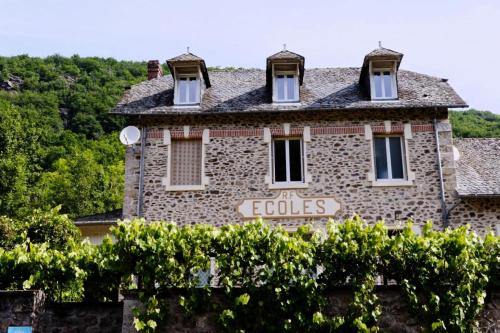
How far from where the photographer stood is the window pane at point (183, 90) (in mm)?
14234

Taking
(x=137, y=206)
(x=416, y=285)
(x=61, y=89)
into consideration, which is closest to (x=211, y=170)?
(x=137, y=206)

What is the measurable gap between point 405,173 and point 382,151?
28.5 inches

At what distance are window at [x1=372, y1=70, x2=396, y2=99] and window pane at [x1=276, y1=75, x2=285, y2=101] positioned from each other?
6.89ft

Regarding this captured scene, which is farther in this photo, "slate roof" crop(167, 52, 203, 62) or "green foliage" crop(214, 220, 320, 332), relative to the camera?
"slate roof" crop(167, 52, 203, 62)

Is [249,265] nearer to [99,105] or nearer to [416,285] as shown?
[416,285]

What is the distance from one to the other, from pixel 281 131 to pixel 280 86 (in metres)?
1.25

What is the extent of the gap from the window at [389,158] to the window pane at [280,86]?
7.86 feet

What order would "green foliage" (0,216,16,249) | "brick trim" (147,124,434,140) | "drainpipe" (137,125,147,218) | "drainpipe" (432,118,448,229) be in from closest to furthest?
"green foliage" (0,216,16,249)
"drainpipe" (432,118,448,229)
"drainpipe" (137,125,147,218)
"brick trim" (147,124,434,140)

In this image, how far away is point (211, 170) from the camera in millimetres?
13445

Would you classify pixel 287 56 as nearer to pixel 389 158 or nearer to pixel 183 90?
pixel 183 90

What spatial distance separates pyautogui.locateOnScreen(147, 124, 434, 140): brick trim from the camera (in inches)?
536

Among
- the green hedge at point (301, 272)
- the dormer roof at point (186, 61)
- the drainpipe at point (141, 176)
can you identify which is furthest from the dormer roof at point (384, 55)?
the green hedge at point (301, 272)

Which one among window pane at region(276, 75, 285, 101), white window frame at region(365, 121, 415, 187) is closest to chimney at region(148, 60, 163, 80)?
window pane at region(276, 75, 285, 101)

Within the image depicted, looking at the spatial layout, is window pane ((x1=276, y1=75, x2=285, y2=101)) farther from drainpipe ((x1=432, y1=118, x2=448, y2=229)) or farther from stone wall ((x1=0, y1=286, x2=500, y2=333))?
stone wall ((x1=0, y1=286, x2=500, y2=333))
